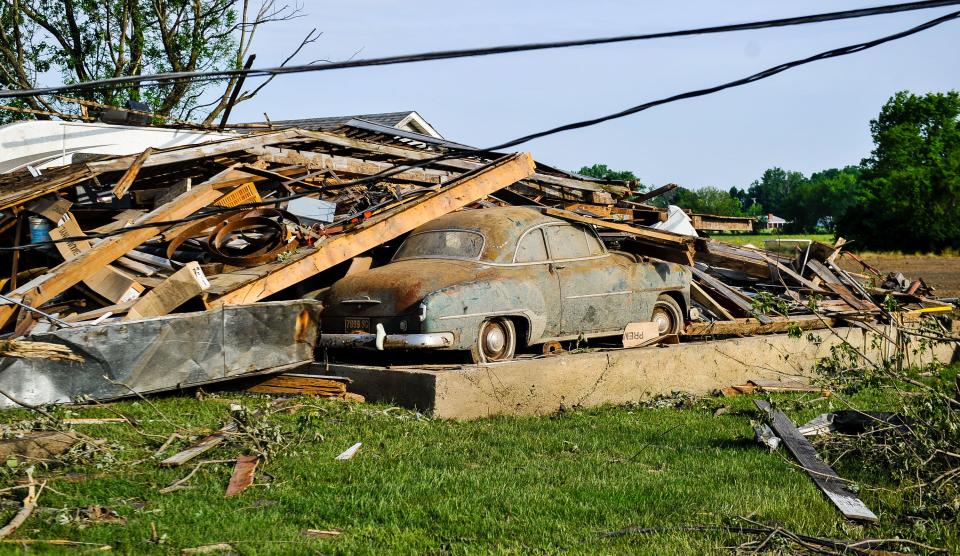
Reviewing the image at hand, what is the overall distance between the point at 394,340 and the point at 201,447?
10.3ft

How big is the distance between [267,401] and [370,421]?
1407mm

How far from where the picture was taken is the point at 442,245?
11531 millimetres

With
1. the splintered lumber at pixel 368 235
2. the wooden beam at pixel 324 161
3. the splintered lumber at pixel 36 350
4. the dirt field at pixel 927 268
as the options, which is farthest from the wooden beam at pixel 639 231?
the dirt field at pixel 927 268

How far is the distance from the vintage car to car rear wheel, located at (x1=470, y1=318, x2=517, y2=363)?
1cm

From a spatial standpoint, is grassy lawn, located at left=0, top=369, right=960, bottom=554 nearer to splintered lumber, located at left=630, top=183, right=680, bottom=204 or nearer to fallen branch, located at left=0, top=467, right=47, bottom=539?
fallen branch, located at left=0, top=467, right=47, bottom=539

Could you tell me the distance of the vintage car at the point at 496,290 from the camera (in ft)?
33.4

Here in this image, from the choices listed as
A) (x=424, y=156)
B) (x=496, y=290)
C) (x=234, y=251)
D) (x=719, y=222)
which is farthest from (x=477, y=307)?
(x=719, y=222)

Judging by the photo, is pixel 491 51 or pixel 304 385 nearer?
pixel 491 51

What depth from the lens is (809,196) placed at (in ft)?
476

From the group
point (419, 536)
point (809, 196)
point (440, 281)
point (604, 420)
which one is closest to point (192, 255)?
point (440, 281)

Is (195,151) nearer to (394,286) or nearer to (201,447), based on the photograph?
(394,286)

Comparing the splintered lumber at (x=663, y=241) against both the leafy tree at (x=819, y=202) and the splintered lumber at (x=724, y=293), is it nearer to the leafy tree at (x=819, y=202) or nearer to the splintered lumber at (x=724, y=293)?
the splintered lumber at (x=724, y=293)

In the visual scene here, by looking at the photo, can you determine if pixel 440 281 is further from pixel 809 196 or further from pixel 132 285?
pixel 809 196

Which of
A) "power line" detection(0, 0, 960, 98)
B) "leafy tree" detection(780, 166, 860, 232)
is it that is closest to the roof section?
"power line" detection(0, 0, 960, 98)
